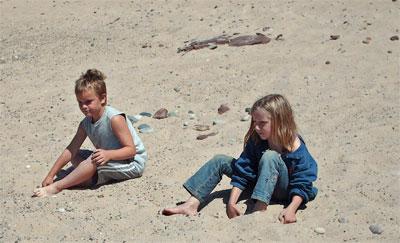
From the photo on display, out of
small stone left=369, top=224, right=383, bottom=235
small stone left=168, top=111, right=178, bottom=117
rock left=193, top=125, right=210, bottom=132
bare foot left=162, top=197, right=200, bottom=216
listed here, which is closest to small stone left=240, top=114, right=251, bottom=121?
rock left=193, top=125, right=210, bottom=132

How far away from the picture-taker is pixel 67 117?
273 inches

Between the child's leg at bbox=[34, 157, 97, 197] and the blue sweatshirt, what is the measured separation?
1.14 meters

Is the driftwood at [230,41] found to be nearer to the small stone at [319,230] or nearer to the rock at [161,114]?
the rock at [161,114]

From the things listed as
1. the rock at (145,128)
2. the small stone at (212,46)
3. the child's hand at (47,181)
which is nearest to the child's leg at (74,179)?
the child's hand at (47,181)

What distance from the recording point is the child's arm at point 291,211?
451cm

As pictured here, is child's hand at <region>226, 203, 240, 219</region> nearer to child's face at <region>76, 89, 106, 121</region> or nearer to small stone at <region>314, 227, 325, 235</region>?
small stone at <region>314, 227, 325, 235</region>

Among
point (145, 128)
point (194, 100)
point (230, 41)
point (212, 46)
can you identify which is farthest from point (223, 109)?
point (230, 41)

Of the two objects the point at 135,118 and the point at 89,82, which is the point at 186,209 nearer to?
the point at 89,82

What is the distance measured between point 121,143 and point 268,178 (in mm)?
1320

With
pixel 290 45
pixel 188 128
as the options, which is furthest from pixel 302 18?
pixel 188 128

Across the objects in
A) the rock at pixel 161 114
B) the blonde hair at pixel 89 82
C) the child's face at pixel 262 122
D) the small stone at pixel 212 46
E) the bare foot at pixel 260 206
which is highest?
the blonde hair at pixel 89 82

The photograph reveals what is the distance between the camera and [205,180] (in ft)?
16.3

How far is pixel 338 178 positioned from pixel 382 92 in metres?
1.85

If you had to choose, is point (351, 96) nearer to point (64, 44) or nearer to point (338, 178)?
point (338, 178)
